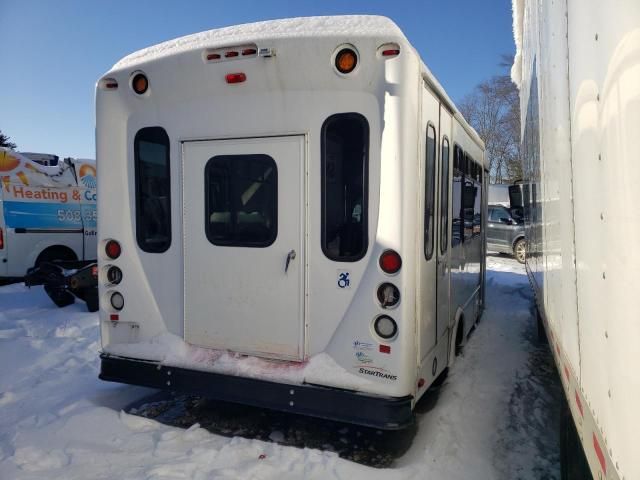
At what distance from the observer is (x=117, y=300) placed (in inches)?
162

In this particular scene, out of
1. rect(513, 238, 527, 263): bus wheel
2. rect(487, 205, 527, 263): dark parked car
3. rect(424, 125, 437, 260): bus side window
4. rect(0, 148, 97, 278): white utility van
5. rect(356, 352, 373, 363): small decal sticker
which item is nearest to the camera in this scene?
rect(356, 352, 373, 363): small decal sticker

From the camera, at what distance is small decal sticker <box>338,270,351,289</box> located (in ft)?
11.3

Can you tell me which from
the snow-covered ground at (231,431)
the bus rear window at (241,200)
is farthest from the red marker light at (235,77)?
the snow-covered ground at (231,431)

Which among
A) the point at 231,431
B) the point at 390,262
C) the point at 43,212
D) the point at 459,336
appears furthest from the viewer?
the point at 43,212

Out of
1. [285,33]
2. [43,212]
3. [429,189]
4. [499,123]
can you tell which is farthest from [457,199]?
[499,123]

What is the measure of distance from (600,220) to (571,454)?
2.00m

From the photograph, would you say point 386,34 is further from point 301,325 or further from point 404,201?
point 301,325

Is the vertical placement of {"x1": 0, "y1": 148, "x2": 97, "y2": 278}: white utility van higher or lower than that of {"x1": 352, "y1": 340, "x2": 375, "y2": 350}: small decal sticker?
higher

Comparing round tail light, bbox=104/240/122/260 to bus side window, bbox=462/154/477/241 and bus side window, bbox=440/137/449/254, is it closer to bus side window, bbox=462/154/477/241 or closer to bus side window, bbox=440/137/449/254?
bus side window, bbox=440/137/449/254

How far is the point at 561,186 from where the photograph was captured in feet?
8.05

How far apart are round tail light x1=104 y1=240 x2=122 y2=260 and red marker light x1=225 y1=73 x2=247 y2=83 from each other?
1623 mm

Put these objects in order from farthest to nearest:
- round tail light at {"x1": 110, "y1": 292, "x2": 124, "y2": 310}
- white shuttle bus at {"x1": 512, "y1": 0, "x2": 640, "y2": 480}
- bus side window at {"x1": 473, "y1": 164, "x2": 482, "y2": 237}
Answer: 1. bus side window at {"x1": 473, "y1": 164, "x2": 482, "y2": 237}
2. round tail light at {"x1": 110, "y1": 292, "x2": 124, "y2": 310}
3. white shuttle bus at {"x1": 512, "y1": 0, "x2": 640, "y2": 480}

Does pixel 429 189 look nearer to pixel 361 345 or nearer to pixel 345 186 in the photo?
pixel 345 186

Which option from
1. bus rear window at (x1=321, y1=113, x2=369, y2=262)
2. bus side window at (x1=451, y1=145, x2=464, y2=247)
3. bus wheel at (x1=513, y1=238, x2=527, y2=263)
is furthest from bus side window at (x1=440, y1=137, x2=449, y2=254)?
bus wheel at (x1=513, y1=238, x2=527, y2=263)
